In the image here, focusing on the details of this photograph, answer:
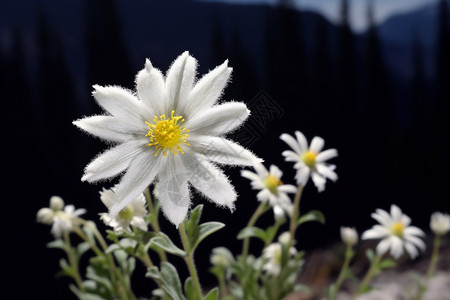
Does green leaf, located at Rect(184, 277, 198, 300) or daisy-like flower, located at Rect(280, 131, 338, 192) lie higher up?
daisy-like flower, located at Rect(280, 131, 338, 192)

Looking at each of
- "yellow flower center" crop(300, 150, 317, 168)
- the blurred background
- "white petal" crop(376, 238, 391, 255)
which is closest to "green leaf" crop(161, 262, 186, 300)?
"yellow flower center" crop(300, 150, 317, 168)

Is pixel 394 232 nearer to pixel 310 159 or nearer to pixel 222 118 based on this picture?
pixel 310 159

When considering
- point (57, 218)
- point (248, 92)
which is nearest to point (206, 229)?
point (57, 218)

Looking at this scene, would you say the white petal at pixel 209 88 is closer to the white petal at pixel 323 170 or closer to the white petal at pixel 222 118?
the white petal at pixel 222 118

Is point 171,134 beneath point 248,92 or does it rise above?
beneath

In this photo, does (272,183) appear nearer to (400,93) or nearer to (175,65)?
(175,65)

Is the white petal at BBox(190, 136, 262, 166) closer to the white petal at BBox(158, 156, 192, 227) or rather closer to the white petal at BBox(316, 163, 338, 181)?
the white petal at BBox(158, 156, 192, 227)

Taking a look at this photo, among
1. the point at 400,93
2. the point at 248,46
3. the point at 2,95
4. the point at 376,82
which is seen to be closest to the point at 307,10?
the point at 248,46
